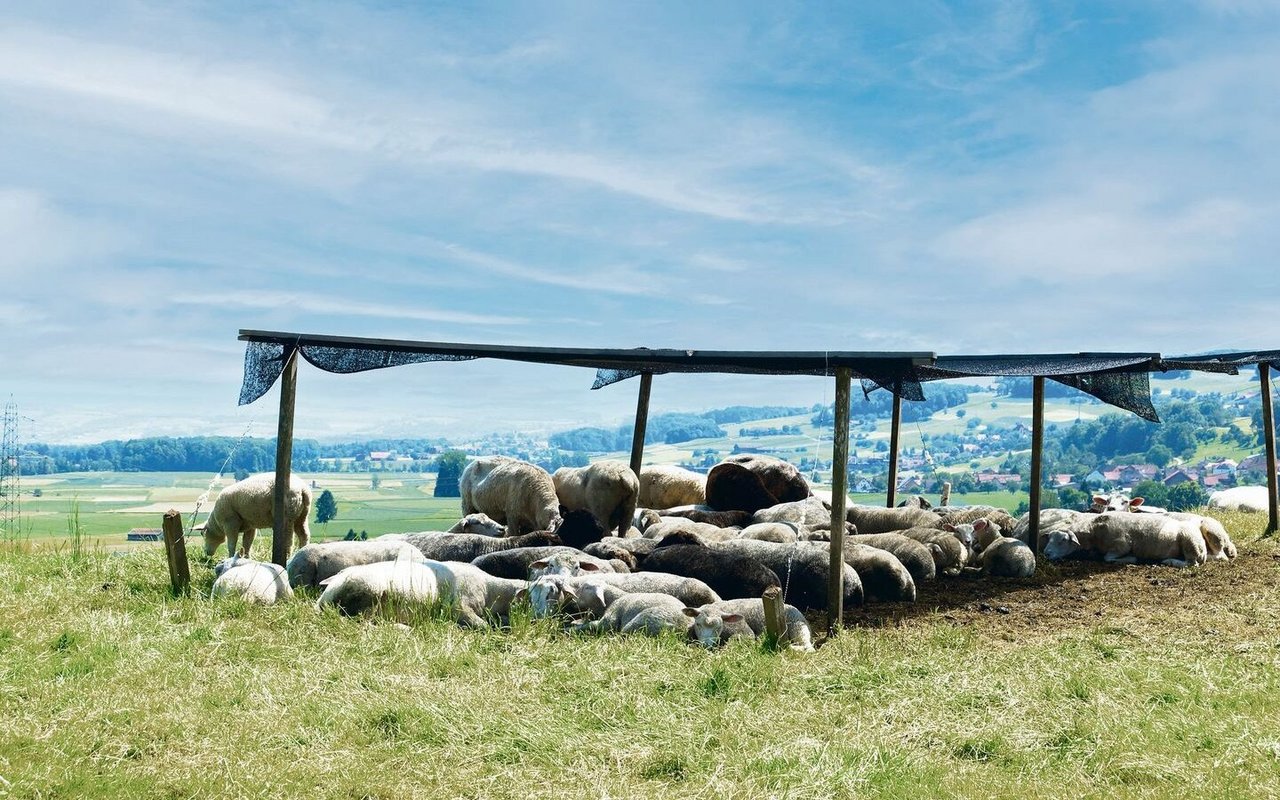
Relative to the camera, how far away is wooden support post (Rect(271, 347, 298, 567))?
11789mm

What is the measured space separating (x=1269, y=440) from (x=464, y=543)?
43.8 ft

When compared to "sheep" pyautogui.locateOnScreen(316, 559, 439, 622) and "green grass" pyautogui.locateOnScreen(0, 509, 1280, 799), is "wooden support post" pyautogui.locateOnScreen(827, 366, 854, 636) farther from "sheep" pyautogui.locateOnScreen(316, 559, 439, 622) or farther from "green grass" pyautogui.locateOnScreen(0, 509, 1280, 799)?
"sheep" pyautogui.locateOnScreen(316, 559, 439, 622)

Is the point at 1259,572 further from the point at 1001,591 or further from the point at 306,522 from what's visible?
the point at 306,522

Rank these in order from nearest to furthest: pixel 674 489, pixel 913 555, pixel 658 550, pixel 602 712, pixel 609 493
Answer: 1. pixel 602 712
2. pixel 658 550
3. pixel 913 555
4. pixel 609 493
5. pixel 674 489

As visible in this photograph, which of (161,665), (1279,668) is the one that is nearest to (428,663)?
(161,665)

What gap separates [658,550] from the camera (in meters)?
11.4

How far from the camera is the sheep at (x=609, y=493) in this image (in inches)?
593

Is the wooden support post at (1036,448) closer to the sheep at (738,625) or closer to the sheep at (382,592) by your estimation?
the sheep at (738,625)

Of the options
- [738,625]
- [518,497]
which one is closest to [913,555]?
[738,625]

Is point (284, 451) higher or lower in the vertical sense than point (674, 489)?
higher

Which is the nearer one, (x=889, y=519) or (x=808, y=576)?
(x=808, y=576)

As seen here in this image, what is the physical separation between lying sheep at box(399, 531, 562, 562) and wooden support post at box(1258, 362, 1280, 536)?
12.2 m

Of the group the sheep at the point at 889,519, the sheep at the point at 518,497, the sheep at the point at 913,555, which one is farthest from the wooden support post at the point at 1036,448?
the sheep at the point at 518,497

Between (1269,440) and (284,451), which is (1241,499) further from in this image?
(284,451)
